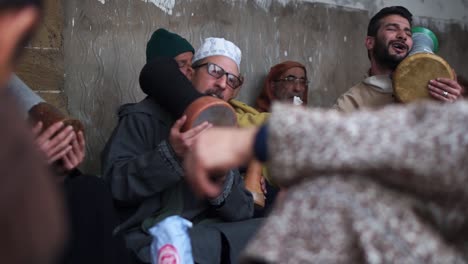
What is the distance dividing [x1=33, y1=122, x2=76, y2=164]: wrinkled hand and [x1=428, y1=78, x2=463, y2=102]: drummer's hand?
1782 mm

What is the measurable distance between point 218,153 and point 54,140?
1.48m

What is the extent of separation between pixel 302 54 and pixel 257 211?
6.63ft

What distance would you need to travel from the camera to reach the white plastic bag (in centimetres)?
336

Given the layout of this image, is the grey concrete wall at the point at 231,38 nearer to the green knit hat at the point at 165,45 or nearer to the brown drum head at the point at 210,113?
the green knit hat at the point at 165,45

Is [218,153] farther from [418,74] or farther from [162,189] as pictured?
[418,74]

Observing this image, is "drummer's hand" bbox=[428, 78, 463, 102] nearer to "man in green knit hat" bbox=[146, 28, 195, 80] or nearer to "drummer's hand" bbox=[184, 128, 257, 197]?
"man in green knit hat" bbox=[146, 28, 195, 80]

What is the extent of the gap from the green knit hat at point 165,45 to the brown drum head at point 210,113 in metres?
1.24

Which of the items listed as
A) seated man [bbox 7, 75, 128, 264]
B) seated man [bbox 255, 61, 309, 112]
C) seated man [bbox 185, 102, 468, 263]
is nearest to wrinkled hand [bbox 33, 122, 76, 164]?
seated man [bbox 7, 75, 128, 264]

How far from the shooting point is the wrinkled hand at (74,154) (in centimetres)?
304

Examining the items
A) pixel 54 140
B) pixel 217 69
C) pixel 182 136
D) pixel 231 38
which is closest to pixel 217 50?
pixel 217 69

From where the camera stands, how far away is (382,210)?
1578 mm

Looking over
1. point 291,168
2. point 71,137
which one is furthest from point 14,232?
Answer: point 71,137

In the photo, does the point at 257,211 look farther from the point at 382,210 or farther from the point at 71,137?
the point at 382,210

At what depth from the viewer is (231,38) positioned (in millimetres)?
5301
